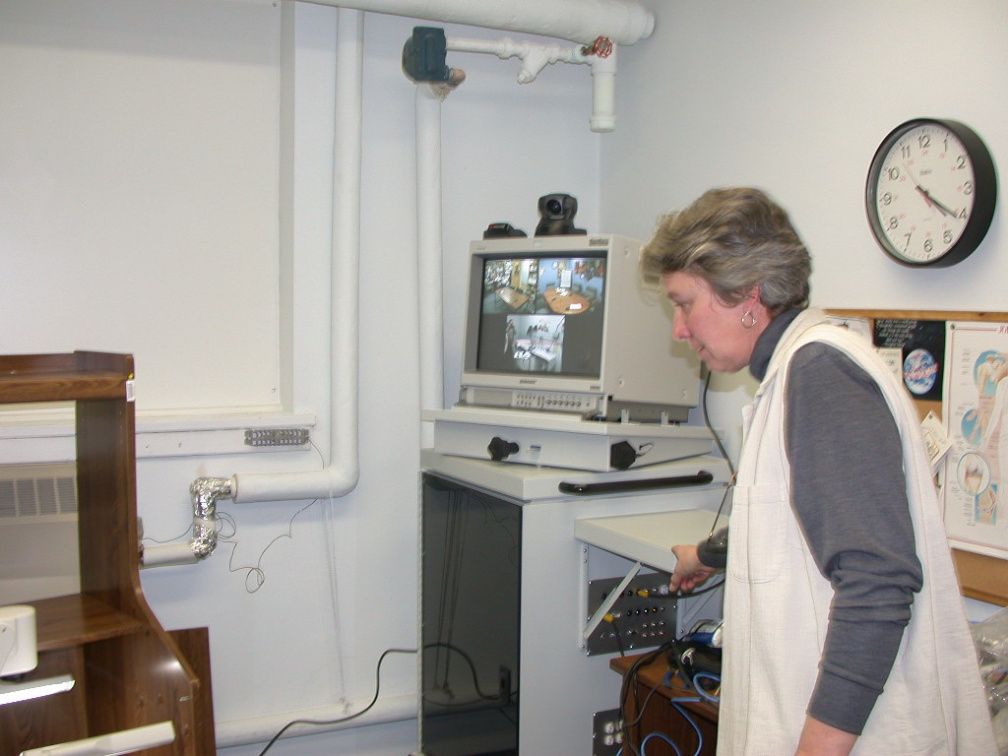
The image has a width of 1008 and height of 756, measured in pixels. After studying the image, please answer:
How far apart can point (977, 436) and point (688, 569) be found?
55cm

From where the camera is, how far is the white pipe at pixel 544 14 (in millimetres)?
2246

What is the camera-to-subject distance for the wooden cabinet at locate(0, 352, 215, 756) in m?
1.20

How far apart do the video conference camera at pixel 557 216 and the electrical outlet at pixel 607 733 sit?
3.69ft

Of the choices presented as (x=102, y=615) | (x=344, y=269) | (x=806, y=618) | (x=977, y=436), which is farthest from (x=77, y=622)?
(x=977, y=436)

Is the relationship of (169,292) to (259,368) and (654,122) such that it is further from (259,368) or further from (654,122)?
(654,122)

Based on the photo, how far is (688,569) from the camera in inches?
59.7

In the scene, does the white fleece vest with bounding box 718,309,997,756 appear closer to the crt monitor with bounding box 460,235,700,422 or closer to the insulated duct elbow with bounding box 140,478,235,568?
the crt monitor with bounding box 460,235,700,422

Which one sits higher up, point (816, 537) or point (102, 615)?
point (816, 537)

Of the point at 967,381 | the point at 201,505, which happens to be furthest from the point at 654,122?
the point at 201,505

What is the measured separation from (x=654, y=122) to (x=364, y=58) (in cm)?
85

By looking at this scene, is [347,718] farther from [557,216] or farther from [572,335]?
[557,216]

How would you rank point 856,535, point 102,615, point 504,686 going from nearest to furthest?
1. point 856,535
2. point 102,615
3. point 504,686

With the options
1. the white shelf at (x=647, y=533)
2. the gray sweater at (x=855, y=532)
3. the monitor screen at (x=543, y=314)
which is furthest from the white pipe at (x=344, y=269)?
the gray sweater at (x=855, y=532)

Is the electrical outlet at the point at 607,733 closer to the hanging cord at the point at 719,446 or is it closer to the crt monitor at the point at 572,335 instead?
the hanging cord at the point at 719,446
